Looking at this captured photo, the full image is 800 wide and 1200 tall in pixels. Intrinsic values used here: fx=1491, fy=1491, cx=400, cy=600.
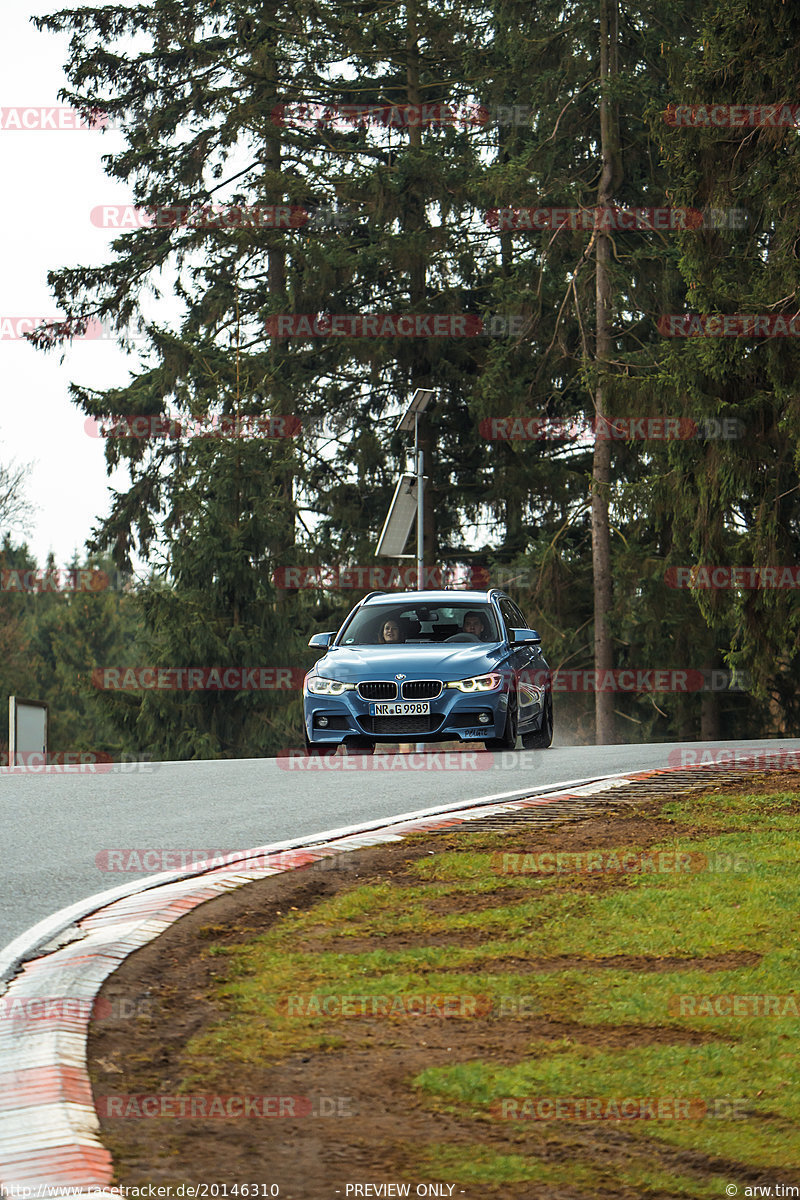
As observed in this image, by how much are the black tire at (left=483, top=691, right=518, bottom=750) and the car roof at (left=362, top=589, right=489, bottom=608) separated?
1.73m

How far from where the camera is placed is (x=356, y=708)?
1459 cm

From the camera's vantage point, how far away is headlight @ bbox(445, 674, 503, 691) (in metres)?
14.6

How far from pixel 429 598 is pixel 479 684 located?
2.28m

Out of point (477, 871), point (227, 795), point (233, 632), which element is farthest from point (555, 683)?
point (477, 871)
